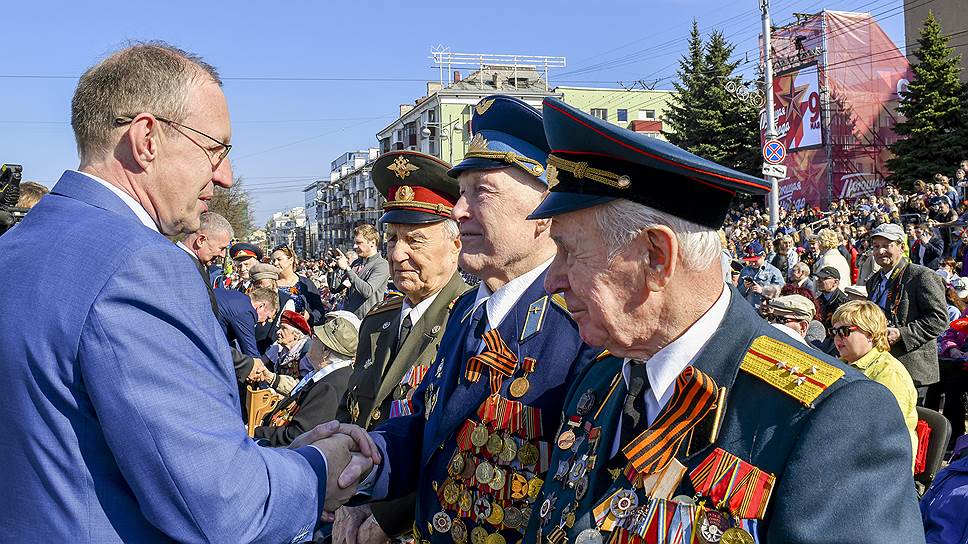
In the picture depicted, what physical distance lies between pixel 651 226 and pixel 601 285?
19cm

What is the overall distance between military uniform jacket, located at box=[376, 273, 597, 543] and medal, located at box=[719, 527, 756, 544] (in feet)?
3.03

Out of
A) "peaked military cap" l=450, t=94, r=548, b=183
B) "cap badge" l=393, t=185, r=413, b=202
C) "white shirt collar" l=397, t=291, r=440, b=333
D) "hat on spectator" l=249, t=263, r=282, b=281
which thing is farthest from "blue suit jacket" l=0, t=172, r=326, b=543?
"hat on spectator" l=249, t=263, r=282, b=281

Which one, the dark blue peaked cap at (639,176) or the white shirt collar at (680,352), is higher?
the dark blue peaked cap at (639,176)

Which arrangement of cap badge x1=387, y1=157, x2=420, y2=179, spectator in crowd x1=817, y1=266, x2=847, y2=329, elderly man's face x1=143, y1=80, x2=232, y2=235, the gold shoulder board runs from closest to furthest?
1. the gold shoulder board
2. elderly man's face x1=143, y1=80, x2=232, y2=235
3. cap badge x1=387, y1=157, x2=420, y2=179
4. spectator in crowd x1=817, y1=266, x2=847, y2=329

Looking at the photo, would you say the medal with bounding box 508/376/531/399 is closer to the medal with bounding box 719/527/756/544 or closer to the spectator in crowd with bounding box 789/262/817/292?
the medal with bounding box 719/527/756/544

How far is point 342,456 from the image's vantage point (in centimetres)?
244

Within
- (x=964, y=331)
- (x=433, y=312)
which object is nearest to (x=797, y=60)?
(x=964, y=331)

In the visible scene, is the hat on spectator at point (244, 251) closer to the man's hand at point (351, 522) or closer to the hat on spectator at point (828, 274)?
the hat on spectator at point (828, 274)

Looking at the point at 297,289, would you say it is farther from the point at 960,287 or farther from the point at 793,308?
the point at 960,287

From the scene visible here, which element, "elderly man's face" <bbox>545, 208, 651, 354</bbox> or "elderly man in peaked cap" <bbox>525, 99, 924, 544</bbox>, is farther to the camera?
"elderly man's face" <bbox>545, 208, 651, 354</bbox>

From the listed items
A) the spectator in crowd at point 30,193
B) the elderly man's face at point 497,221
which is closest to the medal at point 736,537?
the elderly man's face at point 497,221

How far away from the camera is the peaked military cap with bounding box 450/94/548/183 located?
2945 millimetres

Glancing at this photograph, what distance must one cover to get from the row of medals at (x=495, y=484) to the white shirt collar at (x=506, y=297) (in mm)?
292

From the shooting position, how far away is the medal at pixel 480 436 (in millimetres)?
2564
